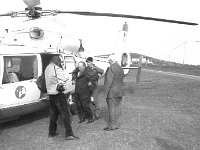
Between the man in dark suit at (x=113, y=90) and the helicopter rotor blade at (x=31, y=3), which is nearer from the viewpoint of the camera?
the man in dark suit at (x=113, y=90)

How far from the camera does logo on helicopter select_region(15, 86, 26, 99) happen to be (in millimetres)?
7367

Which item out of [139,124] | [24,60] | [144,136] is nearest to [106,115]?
[139,124]

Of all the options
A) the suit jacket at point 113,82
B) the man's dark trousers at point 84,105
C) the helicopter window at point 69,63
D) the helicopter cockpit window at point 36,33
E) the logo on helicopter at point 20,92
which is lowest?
the man's dark trousers at point 84,105

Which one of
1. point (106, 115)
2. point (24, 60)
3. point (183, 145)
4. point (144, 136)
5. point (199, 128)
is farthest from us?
point (106, 115)

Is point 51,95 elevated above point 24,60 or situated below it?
below

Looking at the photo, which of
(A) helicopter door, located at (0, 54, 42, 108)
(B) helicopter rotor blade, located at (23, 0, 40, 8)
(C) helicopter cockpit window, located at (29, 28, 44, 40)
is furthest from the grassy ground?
(B) helicopter rotor blade, located at (23, 0, 40, 8)

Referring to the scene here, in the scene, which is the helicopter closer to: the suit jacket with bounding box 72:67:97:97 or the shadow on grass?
the shadow on grass

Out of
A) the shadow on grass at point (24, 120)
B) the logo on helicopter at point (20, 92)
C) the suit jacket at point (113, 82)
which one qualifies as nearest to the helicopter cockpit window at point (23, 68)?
the logo on helicopter at point (20, 92)

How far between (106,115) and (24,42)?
12.6 ft

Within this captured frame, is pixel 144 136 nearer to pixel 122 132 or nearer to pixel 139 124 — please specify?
pixel 122 132

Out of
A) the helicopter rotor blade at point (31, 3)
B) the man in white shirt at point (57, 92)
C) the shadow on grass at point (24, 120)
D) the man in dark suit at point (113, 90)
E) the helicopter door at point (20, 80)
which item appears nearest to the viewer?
the man in white shirt at point (57, 92)

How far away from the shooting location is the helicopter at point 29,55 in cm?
725

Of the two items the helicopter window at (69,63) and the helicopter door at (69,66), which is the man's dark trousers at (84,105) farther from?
the helicopter window at (69,63)

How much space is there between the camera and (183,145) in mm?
6211
